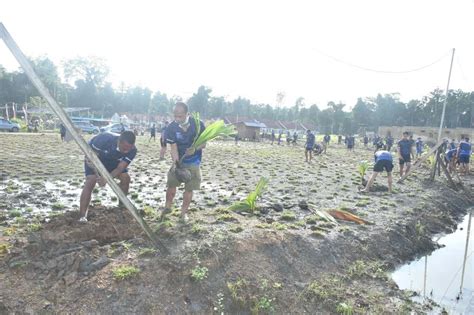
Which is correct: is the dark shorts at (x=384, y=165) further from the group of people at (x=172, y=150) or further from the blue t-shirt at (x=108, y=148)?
the blue t-shirt at (x=108, y=148)

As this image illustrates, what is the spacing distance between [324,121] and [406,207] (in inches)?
3089

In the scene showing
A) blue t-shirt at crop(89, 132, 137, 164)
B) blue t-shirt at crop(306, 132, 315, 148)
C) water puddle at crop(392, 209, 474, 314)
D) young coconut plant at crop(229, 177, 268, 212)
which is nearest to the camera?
water puddle at crop(392, 209, 474, 314)

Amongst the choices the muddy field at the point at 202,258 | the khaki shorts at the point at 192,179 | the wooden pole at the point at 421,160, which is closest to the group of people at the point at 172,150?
the khaki shorts at the point at 192,179

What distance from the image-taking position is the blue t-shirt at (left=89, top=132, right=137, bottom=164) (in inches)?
206

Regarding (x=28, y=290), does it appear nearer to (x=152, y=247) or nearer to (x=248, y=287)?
(x=152, y=247)

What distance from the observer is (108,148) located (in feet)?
17.3

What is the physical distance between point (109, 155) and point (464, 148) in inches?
607

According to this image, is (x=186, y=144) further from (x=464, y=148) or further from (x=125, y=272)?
(x=464, y=148)

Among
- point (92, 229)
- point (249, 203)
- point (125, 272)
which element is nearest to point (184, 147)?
point (92, 229)

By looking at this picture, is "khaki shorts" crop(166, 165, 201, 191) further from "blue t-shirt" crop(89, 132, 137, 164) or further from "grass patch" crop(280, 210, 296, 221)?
"grass patch" crop(280, 210, 296, 221)

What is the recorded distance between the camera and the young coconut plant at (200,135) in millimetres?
5239

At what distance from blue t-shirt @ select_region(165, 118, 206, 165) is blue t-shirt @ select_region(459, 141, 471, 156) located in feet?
46.2

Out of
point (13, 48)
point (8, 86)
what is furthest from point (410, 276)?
point (8, 86)

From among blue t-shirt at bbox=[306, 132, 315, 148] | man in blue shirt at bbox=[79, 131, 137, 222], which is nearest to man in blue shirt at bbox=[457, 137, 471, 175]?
blue t-shirt at bbox=[306, 132, 315, 148]
